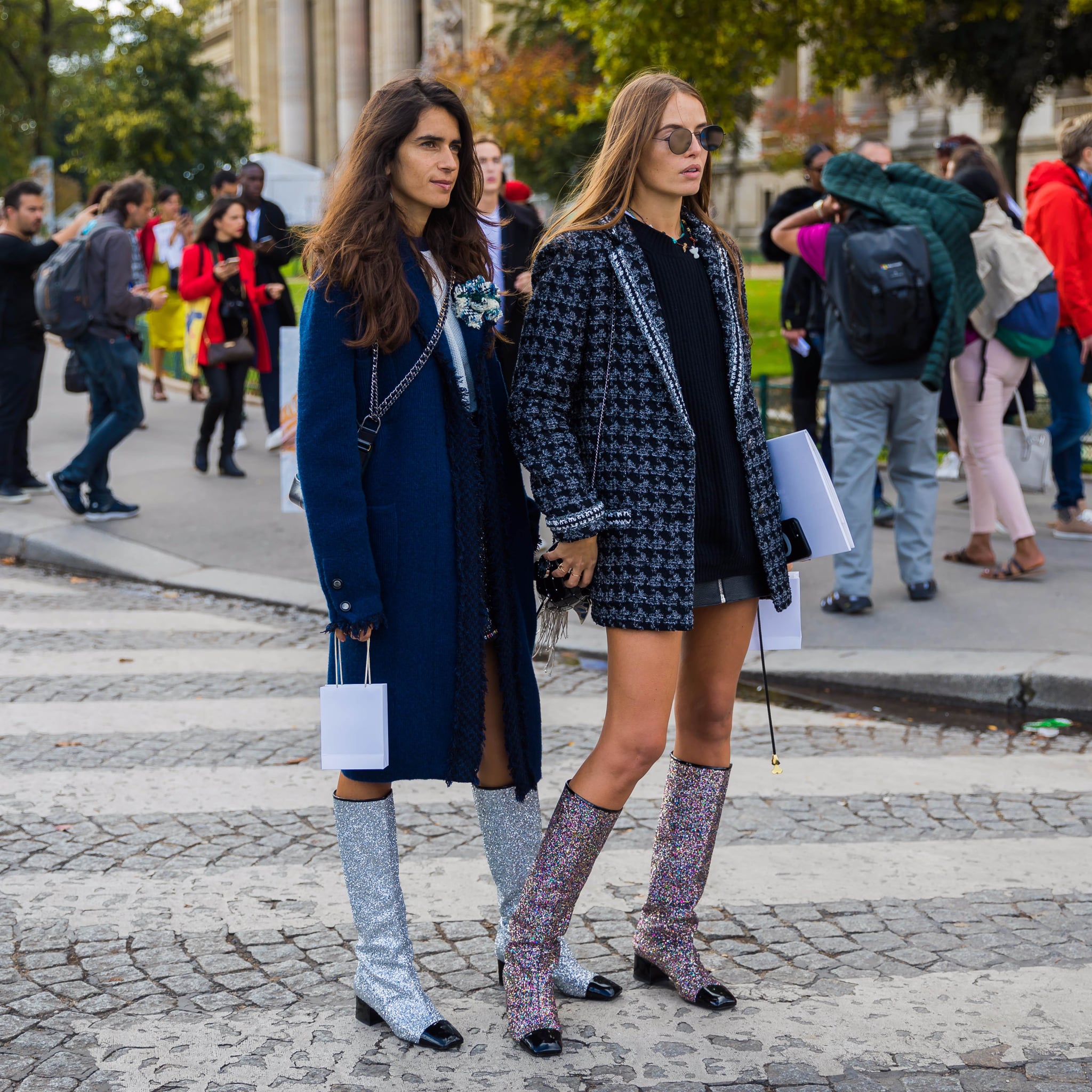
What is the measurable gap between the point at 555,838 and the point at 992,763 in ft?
8.50

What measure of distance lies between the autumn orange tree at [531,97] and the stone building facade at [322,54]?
19223 mm

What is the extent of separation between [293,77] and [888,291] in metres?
75.8

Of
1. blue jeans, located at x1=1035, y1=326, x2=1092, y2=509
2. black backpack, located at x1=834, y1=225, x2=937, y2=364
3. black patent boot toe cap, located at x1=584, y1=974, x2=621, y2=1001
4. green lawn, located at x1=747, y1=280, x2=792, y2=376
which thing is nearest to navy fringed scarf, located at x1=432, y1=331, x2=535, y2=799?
black patent boot toe cap, located at x1=584, y1=974, x2=621, y2=1001

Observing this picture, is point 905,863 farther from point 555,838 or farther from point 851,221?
point 851,221

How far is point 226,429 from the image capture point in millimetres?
11102

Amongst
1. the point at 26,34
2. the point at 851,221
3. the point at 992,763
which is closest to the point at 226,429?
the point at 851,221

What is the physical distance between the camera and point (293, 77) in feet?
252

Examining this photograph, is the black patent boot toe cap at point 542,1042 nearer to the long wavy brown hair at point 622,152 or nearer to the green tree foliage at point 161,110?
the long wavy brown hair at point 622,152

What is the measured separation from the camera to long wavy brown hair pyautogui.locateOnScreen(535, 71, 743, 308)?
10.0 feet

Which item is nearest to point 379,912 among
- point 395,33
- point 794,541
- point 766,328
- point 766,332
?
point 794,541

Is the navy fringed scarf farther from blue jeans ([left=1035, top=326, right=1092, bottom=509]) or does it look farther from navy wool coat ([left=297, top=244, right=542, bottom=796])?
blue jeans ([left=1035, top=326, right=1092, bottom=509])

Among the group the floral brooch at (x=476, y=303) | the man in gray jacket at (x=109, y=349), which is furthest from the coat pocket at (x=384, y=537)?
the man in gray jacket at (x=109, y=349)

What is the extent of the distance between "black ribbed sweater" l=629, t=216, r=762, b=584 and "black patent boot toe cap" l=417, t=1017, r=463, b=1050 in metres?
1.10

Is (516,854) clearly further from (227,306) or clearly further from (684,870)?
(227,306)
